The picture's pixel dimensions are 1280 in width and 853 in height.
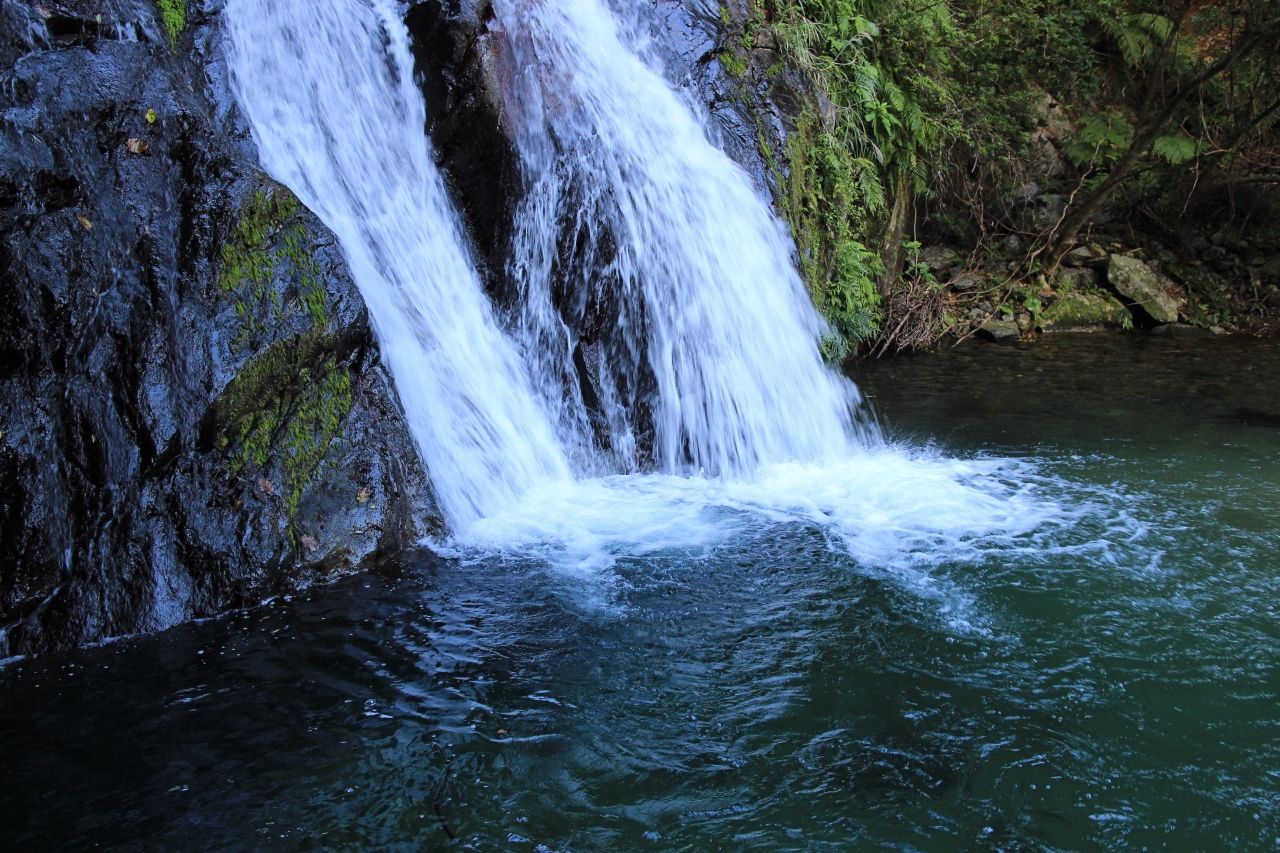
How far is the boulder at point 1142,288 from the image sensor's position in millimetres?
12164

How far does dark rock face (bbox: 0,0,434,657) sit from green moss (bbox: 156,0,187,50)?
0.84 ft

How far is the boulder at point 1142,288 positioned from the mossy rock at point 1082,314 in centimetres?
24

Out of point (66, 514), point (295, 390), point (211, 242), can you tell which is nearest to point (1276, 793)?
point (295, 390)

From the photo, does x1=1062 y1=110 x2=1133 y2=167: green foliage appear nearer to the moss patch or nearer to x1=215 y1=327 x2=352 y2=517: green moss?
the moss patch

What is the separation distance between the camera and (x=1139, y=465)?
20.6 ft

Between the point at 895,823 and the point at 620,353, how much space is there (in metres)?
4.34

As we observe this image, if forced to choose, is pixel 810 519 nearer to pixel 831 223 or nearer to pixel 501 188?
pixel 501 188

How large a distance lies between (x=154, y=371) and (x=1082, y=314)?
11.9 m

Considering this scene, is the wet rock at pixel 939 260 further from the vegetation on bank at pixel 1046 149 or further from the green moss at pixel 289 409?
the green moss at pixel 289 409

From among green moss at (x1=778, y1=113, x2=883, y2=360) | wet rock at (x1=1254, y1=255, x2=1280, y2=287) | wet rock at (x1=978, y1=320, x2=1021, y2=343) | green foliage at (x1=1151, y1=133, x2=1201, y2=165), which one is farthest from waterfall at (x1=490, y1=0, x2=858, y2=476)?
wet rock at (x1=1254, y1=255, x2=1280, y2=287)

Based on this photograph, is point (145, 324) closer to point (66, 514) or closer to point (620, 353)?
point (66, 514)

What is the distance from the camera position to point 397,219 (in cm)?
629

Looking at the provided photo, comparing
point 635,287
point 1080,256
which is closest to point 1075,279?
point 1080,256

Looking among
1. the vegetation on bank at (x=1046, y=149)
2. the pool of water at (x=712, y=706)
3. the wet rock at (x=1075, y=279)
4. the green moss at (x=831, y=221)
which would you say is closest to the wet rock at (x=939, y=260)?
the vegetation on bank at (x=1046, y=149)
